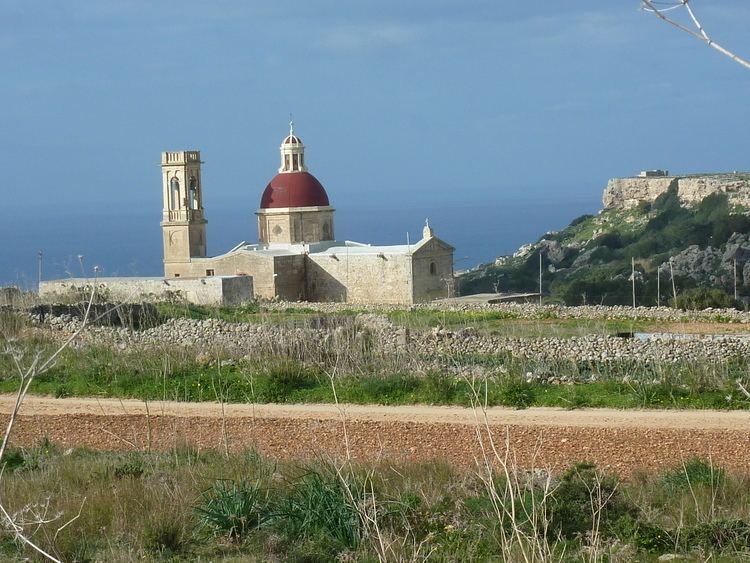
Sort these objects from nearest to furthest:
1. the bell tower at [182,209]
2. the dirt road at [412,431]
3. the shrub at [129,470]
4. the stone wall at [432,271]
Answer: the shrub at [129,470]
the dirt road at [412,431]
the stone wall at [432,271]
the bell tower at [182,209]

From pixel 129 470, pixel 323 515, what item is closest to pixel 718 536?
pixel 323 515

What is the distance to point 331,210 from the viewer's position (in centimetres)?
5122

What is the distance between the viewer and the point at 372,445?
1145 cm

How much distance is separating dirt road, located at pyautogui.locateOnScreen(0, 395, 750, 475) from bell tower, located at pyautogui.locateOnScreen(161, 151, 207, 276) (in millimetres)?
37551

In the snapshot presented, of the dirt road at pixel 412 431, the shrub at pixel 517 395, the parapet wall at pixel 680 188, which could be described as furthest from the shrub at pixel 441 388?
the parapet wall at pixel 680 188

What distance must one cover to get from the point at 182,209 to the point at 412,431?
41241 mm

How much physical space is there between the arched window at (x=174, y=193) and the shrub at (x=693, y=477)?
1784 inches

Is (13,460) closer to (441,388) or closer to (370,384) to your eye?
(370,384)

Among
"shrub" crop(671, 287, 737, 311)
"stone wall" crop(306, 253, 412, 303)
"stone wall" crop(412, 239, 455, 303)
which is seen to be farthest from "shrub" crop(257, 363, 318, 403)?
"stone wall" crop(412, 239, 455, 303)

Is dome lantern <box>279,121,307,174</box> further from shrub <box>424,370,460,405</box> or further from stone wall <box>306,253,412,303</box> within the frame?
shrub <box>424,370,460,405</box>

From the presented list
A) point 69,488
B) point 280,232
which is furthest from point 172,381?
point 280,232

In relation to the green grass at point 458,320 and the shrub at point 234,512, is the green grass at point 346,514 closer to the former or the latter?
the shrub at point 234,512

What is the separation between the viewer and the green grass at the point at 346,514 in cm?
735

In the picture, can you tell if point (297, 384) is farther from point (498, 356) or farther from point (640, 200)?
point (640, 200)
